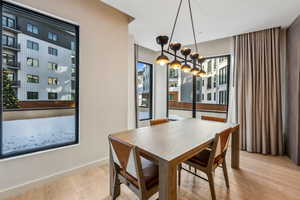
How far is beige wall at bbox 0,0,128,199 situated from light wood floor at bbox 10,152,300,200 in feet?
0.69

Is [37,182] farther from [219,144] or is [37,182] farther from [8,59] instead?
[219,144]

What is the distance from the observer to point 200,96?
14.0ft

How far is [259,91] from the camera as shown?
3197 millimetres

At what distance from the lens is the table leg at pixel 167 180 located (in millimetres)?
1148

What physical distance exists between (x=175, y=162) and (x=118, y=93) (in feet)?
6.43

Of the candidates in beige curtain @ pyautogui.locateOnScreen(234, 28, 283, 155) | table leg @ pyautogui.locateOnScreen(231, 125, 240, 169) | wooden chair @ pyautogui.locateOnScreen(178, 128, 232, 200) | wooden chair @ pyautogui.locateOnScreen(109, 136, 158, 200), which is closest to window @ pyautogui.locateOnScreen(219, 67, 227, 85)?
beige curtain @ pyautogui.locateOnScreen(234, 28, 283, 155)

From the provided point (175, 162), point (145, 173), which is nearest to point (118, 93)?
point (145, 173)

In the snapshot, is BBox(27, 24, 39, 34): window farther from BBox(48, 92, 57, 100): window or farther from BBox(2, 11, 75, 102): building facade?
BBox(48, 92, 57, 100): window

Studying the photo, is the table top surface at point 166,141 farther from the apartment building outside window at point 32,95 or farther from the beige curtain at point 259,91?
Answer: the beige curtain at point 259,91

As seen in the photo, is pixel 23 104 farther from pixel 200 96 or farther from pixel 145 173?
pixel 200 96

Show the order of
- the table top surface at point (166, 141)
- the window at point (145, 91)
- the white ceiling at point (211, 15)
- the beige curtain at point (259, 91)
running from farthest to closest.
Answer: the window at point (145, 91)
the beige curtain at point (259, 91)
the white ceiling at point (211, 15)
the table top surface at point (166, 141)

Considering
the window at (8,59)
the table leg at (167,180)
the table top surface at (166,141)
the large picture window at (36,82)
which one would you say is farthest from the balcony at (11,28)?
the table leg at (167,180)

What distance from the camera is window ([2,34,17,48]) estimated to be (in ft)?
5.73

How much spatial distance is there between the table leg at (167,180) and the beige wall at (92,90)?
167 centimetres
